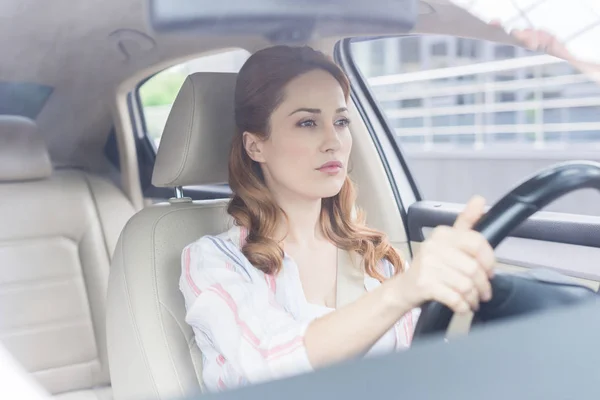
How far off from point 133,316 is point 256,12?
2.26 feet

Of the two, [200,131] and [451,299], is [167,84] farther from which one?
[451,299]

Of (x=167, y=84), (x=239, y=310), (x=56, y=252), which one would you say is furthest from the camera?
(x=56, y=252)

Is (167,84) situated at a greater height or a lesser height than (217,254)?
greater

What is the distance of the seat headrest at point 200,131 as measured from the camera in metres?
1.41

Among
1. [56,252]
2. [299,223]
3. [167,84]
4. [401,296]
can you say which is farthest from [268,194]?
[56,252]

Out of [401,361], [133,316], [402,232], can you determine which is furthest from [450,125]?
[133,316]

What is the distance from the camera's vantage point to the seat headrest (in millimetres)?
1411

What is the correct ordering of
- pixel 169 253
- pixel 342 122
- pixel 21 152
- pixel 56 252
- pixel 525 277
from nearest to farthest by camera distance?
1. pixel 525 277
2. pixel 342 122
3. pixel 169 253
4. pixel 21 152
5. pixel 56 252

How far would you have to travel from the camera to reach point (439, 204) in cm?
140

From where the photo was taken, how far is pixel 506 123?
114 cm

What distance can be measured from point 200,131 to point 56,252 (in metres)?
0.84

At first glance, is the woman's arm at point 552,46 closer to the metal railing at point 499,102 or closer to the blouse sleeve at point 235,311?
the metal railing at point 499,102

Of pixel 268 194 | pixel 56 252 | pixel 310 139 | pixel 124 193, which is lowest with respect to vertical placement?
pixel 56 252

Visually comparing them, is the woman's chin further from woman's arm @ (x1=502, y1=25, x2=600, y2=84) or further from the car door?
woman's arm @ (x1=502, y1=25, x2=600, y2=84)
